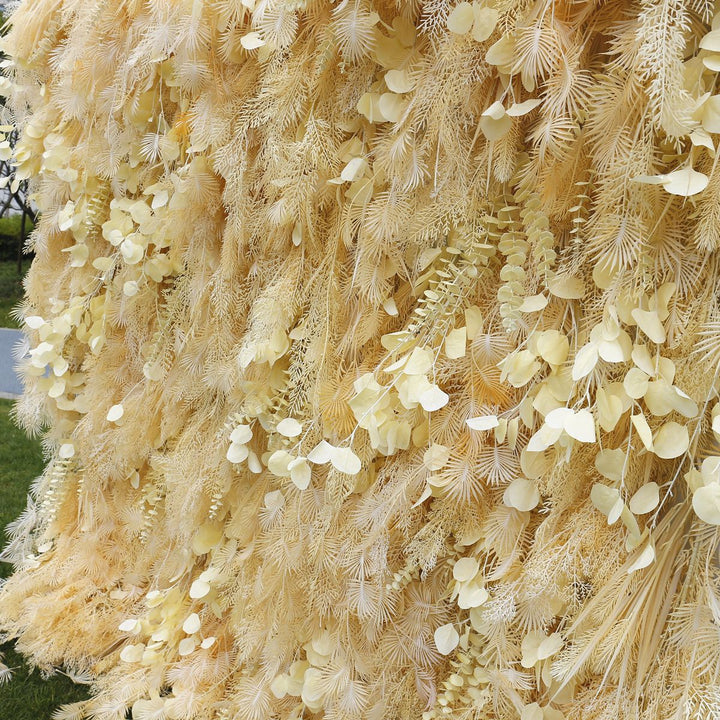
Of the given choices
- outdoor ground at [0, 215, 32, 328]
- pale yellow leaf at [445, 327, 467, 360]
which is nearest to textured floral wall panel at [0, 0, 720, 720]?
pale yellow leaf at [445, 327, 467, 360]

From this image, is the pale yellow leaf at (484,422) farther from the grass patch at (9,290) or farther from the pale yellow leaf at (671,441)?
the grass patch at (9,290)

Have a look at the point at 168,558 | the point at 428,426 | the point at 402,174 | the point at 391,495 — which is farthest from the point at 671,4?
the point at 168,558

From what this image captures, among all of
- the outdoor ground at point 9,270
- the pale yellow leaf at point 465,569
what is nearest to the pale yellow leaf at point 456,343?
the pale yellow leaf at point 465,569

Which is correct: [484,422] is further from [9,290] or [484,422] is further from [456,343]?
[9,290]

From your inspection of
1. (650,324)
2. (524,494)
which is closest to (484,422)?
(524,494)

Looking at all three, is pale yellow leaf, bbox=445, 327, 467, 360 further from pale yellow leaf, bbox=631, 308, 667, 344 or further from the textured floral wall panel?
pale yellow leaf, bbox=631, 308, 667, 344

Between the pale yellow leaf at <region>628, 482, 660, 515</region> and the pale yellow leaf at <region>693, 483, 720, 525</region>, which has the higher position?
the pale yellow leaf at <region>693, 483, 720, 525</region>
